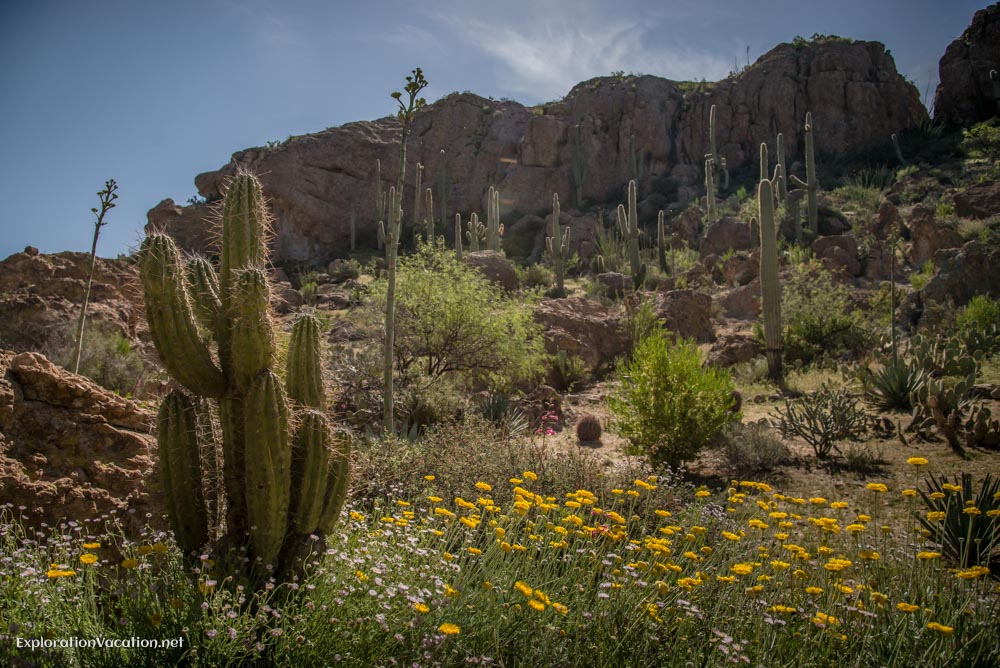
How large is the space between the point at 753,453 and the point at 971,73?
40720 millimetres

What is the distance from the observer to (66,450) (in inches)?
173

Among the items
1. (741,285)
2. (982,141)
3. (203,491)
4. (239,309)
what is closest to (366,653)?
(203,491)

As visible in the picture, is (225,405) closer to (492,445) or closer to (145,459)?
(145,459)

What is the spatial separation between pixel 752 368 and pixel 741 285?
9.03 metres

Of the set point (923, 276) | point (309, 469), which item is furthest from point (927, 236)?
point (309, 469)

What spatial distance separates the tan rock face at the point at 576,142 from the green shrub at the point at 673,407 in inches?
1290

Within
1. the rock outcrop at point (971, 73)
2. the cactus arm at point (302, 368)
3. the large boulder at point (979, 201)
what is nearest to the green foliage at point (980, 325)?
the large boulder at point (979, 201)

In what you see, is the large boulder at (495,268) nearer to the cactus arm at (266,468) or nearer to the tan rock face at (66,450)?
the tan rock face at (66,450)

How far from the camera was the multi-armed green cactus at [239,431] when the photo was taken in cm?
338

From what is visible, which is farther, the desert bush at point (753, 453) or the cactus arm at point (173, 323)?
the desert bush at point (753, 453)

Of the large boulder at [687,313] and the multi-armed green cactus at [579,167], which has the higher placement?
the multi-armed green cactus at [579,167]

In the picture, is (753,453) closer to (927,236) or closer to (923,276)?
(923,276)

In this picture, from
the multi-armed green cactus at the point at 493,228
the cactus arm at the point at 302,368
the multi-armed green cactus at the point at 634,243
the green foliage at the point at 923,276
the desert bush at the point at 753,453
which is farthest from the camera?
the multi-armed green cactus at the point at 493,228

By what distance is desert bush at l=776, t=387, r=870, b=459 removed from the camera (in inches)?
352
